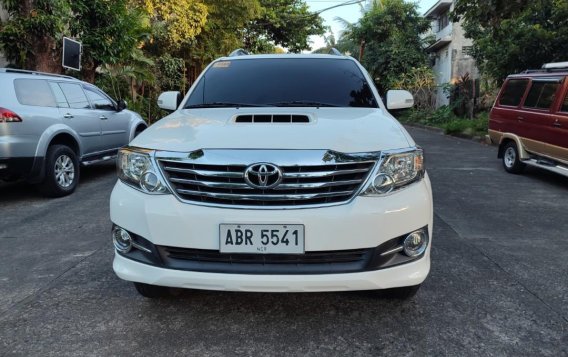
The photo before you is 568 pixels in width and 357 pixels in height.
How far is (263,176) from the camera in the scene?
2449 mm

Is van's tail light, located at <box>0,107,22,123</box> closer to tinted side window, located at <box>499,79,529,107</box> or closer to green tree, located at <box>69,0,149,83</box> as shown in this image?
green tree, located at <box>69,0,149,83</box>

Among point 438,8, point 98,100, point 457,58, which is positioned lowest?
point 98,100

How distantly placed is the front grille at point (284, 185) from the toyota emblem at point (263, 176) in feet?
0.08

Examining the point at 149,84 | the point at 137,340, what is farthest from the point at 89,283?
the point at 149,84

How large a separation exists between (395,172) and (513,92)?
685 centimetres

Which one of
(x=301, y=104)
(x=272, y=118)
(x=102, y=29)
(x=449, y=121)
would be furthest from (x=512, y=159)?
(x=449, y=121)

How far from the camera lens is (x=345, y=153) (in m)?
2.53

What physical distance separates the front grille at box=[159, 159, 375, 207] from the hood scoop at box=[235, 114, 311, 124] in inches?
25.9

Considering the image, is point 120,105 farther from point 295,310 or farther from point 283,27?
point 283,27

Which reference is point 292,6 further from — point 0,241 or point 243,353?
point 243,353

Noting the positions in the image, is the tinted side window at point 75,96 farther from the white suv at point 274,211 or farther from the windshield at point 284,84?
the white suv at point 274,211

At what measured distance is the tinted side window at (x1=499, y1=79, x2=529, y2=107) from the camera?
8.07 m

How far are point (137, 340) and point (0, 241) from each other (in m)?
2.63

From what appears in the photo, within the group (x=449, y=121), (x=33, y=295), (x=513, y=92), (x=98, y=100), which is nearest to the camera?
(x=33, y=295)
